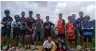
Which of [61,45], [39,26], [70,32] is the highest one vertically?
[39,26]

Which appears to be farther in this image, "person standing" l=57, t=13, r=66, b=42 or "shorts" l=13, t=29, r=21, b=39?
"shorts" l=13, t=29, r=21, b=39

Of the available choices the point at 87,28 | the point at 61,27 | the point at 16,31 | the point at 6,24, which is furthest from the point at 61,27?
the point at 6,24

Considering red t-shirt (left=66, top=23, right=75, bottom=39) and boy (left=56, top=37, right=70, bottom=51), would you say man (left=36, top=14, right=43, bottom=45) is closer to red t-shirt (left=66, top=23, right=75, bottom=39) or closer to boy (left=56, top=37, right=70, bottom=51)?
boy (left=56, top=37, right=70, bottom=51)

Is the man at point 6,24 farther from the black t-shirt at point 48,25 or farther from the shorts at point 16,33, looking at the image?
the black t-shirt at point 48,25

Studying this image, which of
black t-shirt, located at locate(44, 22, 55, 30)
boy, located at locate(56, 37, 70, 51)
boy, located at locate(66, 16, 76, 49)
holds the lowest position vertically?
boy, located at locate(56, 37, 70, 51)

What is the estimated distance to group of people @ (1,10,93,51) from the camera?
54.1 ft

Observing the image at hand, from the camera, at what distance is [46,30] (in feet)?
54.1

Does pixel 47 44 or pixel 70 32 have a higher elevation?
pixel 70 32

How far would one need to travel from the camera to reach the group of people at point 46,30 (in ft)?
54.1

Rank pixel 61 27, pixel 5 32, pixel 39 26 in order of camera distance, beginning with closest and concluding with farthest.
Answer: pixel 61 27
pixel 39 26
pixel 5 32

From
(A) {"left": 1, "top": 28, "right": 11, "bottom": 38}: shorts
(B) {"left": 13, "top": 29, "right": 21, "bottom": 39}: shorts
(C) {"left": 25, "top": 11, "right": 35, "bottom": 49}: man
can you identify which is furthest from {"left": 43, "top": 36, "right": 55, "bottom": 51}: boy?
(A) {"left": 1, "top": 28, "right": 11, "bottom": 38}: shorts

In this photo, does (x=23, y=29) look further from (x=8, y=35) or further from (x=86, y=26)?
(x=86, y=26)

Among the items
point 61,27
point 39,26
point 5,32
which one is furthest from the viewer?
point 5,32

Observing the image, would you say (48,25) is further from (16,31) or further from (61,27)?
(16,31)
